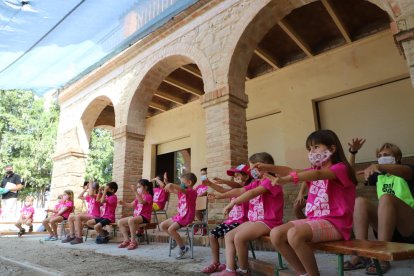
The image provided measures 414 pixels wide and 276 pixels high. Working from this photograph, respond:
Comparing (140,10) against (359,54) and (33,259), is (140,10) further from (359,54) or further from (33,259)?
(359,54)

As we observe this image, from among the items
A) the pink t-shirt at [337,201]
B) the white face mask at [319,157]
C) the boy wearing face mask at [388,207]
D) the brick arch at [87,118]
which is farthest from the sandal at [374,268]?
the brick arch at [87,118]

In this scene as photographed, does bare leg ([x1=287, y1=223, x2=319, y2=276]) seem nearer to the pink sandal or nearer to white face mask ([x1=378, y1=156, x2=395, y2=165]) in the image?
white face mask ([x1=378, y1=156, x2=395, y2=165])

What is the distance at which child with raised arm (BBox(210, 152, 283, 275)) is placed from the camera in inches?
106

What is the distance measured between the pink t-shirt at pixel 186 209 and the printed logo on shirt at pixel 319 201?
238 cm

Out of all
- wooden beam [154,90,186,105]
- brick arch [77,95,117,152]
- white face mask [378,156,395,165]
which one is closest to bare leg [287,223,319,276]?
white face mask [378,156,395,165]

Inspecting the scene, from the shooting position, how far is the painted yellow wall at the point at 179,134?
407 inches

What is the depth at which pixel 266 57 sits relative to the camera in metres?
7.95

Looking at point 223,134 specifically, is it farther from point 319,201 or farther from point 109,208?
point 319,201

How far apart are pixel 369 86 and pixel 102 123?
32.3 ft

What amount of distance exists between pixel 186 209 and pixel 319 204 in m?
2.53

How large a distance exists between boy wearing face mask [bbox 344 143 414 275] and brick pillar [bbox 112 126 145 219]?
6005 millimetres

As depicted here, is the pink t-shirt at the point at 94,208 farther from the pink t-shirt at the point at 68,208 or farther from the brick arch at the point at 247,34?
the brick arch at the point at 247,34

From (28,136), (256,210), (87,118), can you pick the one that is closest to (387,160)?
(256,210)

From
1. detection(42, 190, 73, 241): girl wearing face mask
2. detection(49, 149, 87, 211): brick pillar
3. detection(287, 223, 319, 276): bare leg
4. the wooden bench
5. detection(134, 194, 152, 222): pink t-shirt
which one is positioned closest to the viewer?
the wooden bench
